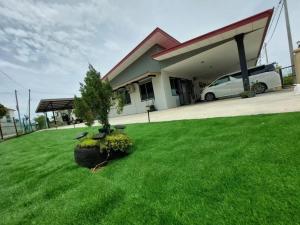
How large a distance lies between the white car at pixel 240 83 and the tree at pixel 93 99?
9066mm

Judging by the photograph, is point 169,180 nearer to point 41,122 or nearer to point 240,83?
point 240,83

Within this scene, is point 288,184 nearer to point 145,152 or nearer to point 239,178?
point 239,178

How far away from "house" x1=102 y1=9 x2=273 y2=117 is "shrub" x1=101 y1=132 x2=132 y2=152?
5.79m

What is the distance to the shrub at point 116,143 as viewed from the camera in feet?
10.2

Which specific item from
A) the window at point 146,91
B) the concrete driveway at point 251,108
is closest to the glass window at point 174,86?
the window at point 146,91

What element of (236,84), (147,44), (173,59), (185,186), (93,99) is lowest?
(185,186)

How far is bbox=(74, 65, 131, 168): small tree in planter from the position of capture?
3.07 meters

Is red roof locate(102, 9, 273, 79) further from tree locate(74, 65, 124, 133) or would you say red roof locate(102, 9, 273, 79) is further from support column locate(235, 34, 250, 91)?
tree locate(74, 65, 124, 133)

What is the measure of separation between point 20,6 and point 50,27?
342cm

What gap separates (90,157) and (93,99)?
3.89 ft

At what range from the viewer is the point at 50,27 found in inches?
452

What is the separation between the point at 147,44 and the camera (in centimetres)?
1155

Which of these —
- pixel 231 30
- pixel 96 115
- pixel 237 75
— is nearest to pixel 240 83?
pixel 237 75

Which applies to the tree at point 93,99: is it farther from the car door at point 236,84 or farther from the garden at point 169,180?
the car door at point 236,84
